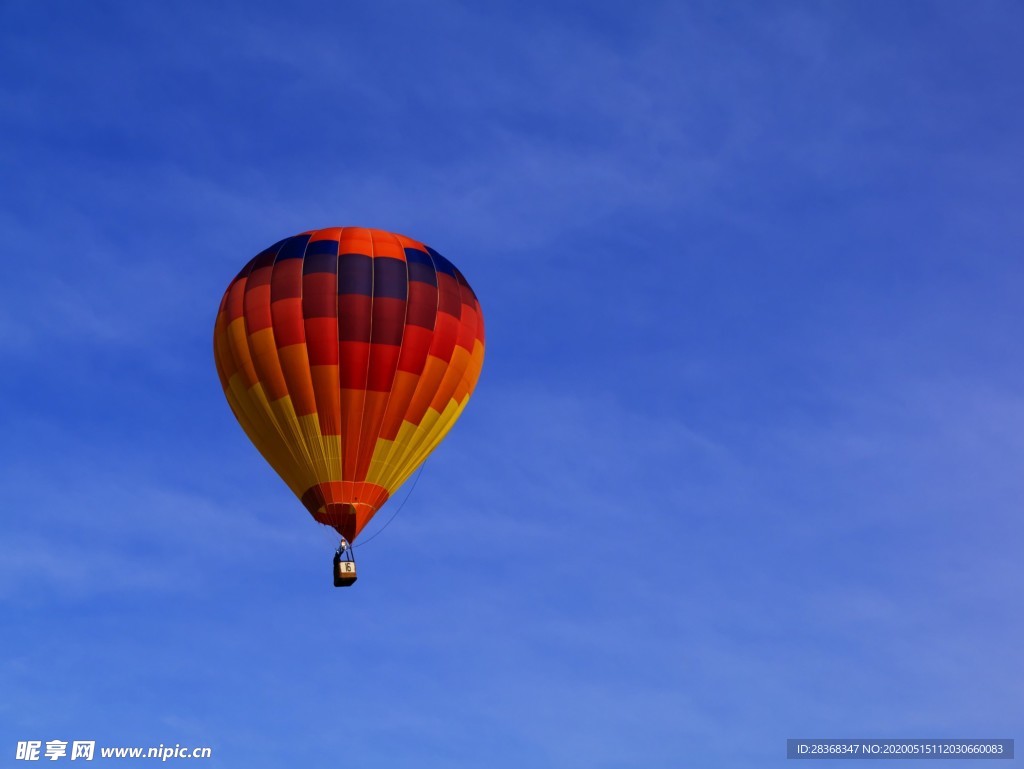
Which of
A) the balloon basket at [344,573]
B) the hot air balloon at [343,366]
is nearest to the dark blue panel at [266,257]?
the hot air balloon at [343,366]

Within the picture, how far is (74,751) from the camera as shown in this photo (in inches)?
1773

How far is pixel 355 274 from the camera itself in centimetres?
4588

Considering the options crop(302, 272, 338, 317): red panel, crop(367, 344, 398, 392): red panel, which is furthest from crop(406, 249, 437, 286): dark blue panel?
crop(367, 344, 398, 392): red panel

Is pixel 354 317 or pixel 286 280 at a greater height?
pixel 286 280

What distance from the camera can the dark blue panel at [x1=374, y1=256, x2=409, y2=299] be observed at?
45.8 metres

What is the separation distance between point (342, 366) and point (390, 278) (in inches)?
118

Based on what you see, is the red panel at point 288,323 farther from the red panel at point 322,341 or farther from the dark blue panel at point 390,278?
the dark blue panel at point 390,278

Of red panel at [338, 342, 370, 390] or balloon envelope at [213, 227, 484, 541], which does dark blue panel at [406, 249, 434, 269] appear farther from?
red panel at [338, 342, 370, 390]

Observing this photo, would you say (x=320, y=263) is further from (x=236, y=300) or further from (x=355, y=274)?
(x=236, y=300)

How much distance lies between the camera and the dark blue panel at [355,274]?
1796 inches

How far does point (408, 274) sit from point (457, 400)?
3885mm

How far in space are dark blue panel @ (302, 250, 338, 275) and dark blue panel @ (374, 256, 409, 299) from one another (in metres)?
1.17

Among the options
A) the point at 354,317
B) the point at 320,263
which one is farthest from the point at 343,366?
A: the point at 320,263

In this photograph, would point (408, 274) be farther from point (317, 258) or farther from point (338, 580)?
point (338, 580)
